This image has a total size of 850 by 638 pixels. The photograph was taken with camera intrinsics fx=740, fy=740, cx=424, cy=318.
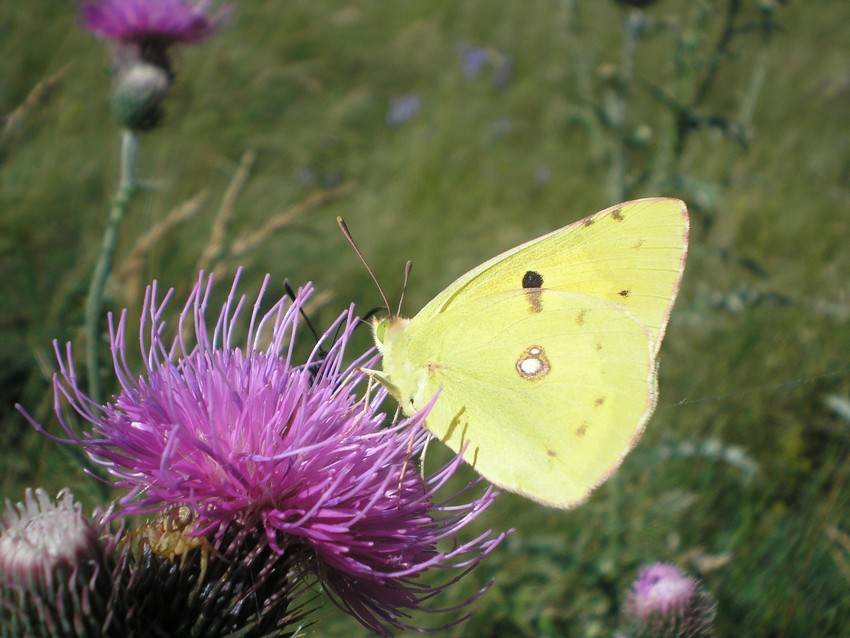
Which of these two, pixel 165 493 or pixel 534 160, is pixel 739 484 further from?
pixel 534 160

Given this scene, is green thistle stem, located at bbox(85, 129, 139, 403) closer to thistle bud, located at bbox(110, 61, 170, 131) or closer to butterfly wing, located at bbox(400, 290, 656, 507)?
thistle bud, located at bbox(110, 61, 170, 131)

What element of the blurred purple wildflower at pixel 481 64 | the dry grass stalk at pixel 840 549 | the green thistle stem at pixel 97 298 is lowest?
the blurred purple wildflower at pixel 481 64

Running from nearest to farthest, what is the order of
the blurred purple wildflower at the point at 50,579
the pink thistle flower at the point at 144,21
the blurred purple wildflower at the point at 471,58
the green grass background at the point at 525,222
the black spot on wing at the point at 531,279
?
the blurred purple wildflower at the point at 50,579 < the black spot on wing at the point at 531,279 < the green grass background at the point at 525,222 < the pink thistle flower at the point at 144,21 < the blurred purple wildflower at the point at 471,58

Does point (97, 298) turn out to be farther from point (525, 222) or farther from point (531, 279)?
point (525, 222)

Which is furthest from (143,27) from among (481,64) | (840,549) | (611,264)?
(481,64)

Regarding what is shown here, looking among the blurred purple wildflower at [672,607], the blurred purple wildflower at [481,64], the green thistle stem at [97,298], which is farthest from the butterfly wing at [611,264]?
the blurred purple wildflower at [481,64]

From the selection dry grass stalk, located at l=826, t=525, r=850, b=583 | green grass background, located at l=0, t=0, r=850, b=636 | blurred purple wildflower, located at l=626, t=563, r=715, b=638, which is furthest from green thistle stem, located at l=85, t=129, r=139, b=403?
dry grass stalk, located at l=826, t=525, r=850, b=583

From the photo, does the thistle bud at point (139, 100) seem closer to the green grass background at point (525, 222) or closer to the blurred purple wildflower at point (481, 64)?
the green grass background at point (525, 222)

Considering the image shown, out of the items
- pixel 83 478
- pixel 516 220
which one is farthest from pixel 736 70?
pixel 83 478
